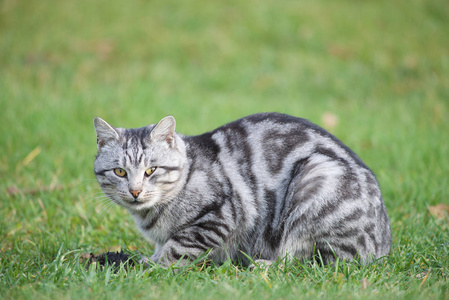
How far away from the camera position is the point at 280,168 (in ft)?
12.1

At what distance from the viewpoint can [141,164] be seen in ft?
11.6

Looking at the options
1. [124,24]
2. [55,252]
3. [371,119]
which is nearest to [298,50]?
[371,119]

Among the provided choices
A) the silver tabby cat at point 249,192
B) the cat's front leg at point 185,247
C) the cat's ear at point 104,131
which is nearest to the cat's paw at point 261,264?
the silver tabby cat at point 249,192

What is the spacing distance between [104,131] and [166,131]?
497 millimetres

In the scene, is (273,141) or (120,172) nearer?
(120,172)

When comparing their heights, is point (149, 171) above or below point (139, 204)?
above

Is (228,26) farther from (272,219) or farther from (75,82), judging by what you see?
(272,219)

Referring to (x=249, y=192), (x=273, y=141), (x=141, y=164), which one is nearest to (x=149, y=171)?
(x=141, y=164)

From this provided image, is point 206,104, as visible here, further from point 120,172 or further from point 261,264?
point 261,264

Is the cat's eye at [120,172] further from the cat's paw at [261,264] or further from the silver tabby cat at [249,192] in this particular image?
the cat's paw at [261,264]

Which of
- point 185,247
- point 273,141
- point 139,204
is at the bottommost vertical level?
point 185,247

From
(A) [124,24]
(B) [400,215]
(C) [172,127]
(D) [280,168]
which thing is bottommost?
(B) [400,215]

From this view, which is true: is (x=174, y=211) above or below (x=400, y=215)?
above

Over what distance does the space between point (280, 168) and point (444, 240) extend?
1524mm
